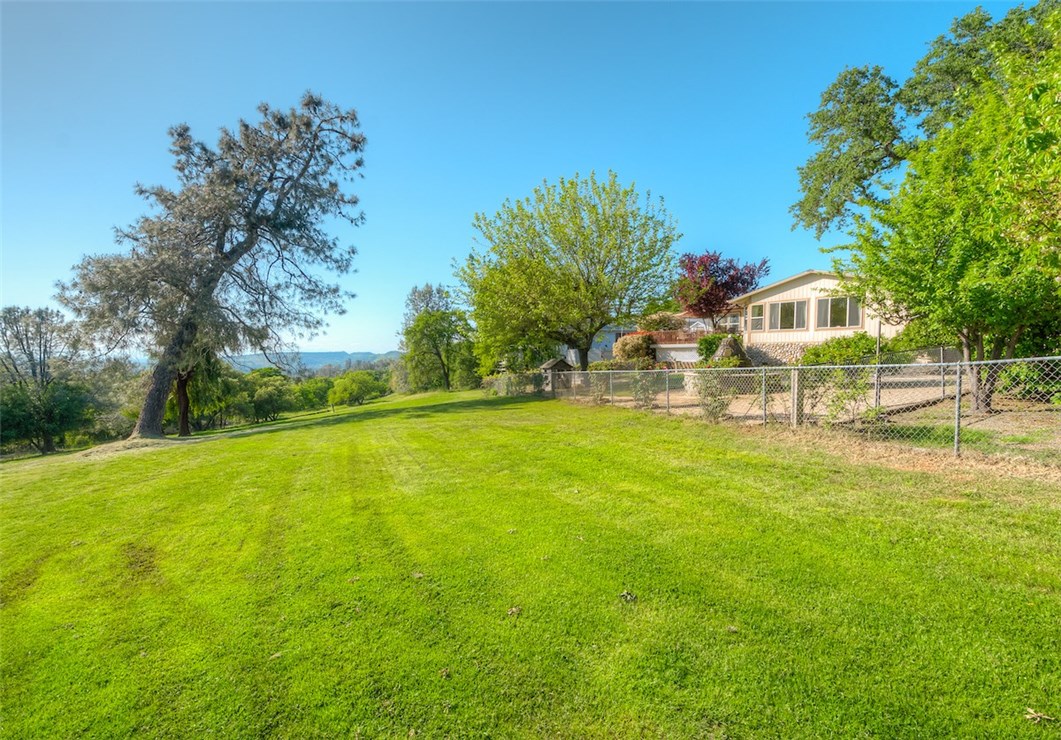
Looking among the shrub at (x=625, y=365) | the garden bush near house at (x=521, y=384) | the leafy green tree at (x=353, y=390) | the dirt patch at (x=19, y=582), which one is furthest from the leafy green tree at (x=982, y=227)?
the leafy green tree at (x=353, y=390)

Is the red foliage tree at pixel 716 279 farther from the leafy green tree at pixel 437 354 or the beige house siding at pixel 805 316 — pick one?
the leafy green tree at pixel 437 354

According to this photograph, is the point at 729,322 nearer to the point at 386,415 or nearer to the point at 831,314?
the point at 831,314

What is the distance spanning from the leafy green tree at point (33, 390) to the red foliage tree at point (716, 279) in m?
36.4

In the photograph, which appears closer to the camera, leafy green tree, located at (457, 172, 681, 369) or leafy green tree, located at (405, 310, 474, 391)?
leafy green tree, located at (457, 172, 681, 369)

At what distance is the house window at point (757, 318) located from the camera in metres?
22.8

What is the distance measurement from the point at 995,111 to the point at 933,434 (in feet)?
20.3

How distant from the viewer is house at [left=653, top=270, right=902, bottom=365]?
1902 cm

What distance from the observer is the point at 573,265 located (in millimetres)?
18219

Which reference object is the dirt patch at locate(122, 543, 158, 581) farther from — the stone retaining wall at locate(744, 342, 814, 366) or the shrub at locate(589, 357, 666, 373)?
the stone retaining wall at locate(744, 342, 814, 366)

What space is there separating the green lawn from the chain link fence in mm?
1697

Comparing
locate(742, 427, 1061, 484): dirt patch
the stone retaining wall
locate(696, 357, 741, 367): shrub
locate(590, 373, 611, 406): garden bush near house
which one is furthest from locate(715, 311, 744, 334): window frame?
locate(742, 427, 1061, 484): dirt patch

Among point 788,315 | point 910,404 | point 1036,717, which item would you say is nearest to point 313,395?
point 788,315

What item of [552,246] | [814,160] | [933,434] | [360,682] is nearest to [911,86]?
[814,160]

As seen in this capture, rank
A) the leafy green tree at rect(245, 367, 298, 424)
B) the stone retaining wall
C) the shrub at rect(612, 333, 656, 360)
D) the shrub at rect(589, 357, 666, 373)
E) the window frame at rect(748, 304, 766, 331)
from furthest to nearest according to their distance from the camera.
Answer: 1. the leafy green tree at rect(245, 367, 298, 424)
2. the shrub at rect(612, 333, 656, 360)
3. the window frame at rect(748, 304, 766, 331)
4. the shrub at rect(589, 357, 666, 373)
5. the stone retaining wall
